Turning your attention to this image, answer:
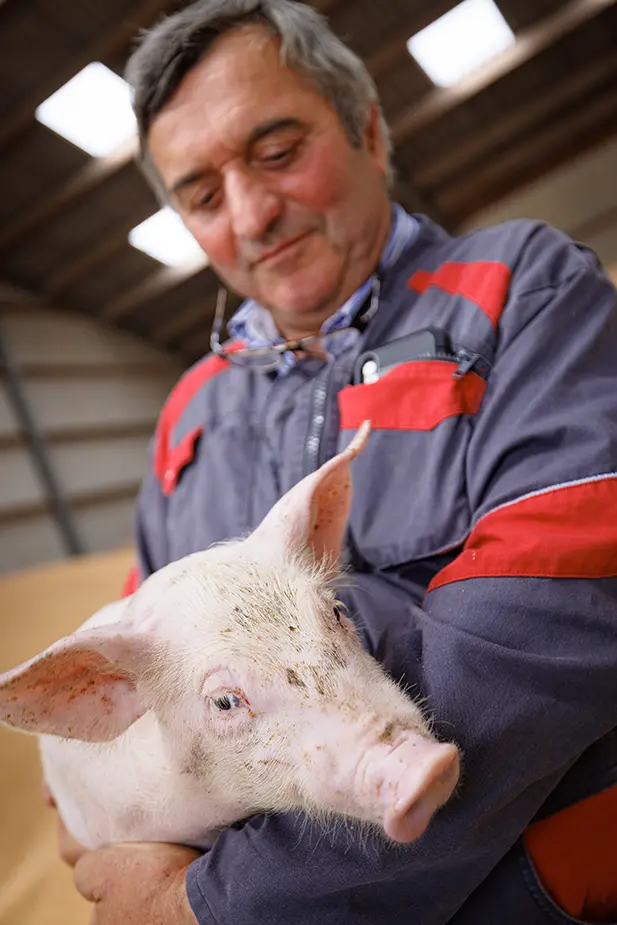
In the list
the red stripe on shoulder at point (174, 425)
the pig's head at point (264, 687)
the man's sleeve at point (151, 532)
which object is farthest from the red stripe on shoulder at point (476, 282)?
the man's sleeve at point (151, 532)

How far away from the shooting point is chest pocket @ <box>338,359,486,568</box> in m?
1.09

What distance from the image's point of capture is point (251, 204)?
1346 mm

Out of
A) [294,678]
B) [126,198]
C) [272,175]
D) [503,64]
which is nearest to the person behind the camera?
[294,678]

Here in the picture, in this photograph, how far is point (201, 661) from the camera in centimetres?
92

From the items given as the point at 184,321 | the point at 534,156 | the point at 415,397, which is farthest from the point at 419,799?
the point at 534,156

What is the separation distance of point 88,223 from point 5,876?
6.54 m

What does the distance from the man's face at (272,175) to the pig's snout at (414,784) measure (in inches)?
37.1

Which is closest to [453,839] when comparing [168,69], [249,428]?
[249,428]

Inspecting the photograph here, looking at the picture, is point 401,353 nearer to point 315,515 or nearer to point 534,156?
point 315,515

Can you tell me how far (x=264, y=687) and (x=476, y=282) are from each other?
0.76 m

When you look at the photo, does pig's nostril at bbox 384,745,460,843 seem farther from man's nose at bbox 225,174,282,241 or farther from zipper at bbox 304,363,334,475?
man's nose at bbox 225,174,282,241

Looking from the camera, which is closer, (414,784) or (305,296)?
(414,784)

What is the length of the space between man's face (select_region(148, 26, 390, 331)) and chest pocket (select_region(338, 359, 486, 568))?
1.14ft

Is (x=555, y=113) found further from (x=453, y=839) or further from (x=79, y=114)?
(x=453, y=839)
